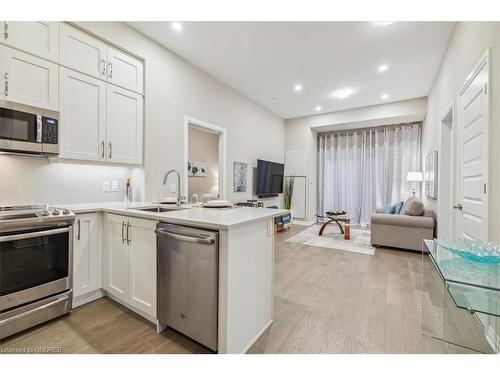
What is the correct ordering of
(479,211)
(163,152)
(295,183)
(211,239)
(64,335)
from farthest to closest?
(295,183) → (163,152) → (479,211) → (64,335) → (211,239)

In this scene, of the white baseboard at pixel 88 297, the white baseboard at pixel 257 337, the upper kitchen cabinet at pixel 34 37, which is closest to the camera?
the white baseboard at pixel 257 337

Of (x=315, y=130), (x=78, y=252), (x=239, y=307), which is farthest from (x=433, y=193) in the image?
(x=78, y=252)

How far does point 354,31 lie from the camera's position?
286 centimetres

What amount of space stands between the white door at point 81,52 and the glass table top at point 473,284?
345 cm

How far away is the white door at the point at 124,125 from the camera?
2596 mm

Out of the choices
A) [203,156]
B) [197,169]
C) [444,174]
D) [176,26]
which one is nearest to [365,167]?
[444,174]

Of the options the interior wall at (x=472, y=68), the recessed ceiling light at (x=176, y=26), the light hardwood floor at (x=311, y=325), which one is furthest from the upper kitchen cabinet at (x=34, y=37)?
the interior wall at (x=472, y=68)

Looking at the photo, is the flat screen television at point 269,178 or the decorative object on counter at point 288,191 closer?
the flat screen television at point 269,178

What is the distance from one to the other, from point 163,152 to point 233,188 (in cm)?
178

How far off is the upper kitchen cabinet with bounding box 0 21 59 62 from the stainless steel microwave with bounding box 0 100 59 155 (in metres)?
0.52

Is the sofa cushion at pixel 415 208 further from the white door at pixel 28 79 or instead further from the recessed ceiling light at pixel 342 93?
the white door at pixel 28 79

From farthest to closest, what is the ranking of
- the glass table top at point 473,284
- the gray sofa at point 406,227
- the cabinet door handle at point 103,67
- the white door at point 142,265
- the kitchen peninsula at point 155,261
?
the gray sofa at point 406,227 < the cabinet door handle at point 103,67 < the white door at point 142,265 < the kitchen peninsula at point 155,261 < the glass table top at point 473,284

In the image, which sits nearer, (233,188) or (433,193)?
(433,193)

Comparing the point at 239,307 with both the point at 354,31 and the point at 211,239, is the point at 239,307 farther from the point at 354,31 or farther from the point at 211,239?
the point at 354,31
